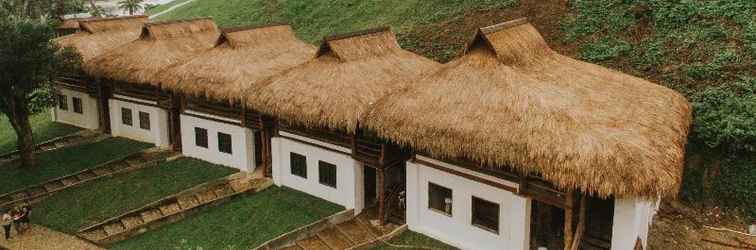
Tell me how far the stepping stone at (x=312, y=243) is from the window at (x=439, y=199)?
3237mm

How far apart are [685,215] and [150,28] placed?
2131 centimetres

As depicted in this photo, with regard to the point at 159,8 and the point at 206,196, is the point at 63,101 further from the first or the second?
the point at 159,8

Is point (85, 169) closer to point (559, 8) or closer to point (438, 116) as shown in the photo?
point (438, 116)

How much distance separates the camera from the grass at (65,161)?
891 inches

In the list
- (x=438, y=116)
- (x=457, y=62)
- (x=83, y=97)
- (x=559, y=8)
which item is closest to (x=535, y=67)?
(x=457, y=62)

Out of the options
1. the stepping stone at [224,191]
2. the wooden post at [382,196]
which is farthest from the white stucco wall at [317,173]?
the stepping stone at [224,191]

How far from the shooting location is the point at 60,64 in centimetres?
2219

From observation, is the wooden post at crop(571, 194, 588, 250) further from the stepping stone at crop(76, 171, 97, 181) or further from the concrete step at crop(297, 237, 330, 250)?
the stepping stone at crop(76, 171, 97, 181)

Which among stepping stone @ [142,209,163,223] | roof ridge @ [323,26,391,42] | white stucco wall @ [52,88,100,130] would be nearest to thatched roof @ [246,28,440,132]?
roof ridge @ [323,26,391,42]

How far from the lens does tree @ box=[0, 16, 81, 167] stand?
67.4ft

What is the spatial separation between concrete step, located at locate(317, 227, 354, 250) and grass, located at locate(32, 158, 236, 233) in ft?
19.2

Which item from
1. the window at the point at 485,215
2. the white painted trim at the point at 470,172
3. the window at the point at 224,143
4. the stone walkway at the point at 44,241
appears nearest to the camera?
the white painted trim at the point at 470,172

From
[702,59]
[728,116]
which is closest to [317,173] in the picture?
[728,116]

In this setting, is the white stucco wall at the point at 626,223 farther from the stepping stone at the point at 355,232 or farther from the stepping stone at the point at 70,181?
the stepping stone at the point at 70,181
